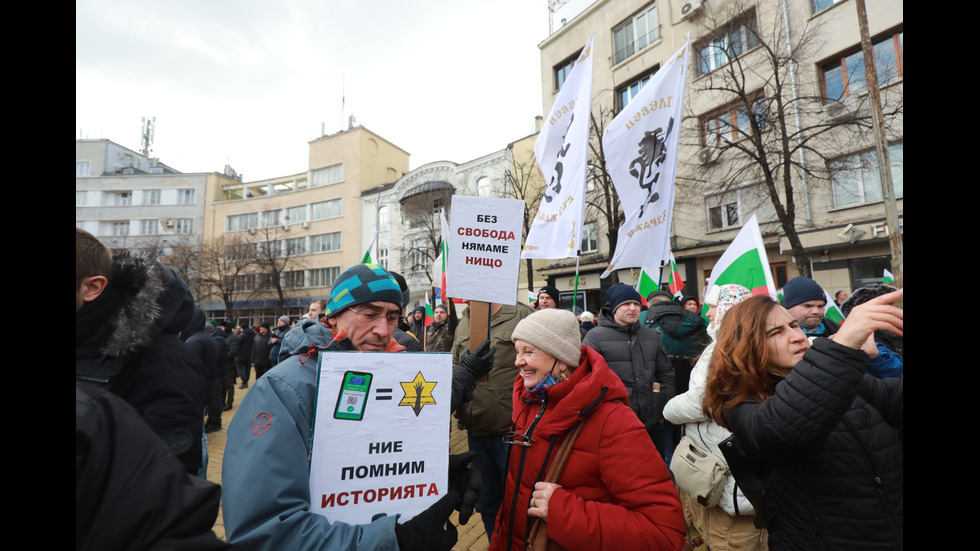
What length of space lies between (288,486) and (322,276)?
3904 cm

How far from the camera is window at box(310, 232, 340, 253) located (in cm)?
3791

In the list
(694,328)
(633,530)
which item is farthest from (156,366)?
(694,328)

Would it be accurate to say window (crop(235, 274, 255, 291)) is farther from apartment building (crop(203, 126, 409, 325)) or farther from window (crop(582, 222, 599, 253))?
window (crop(582, 222, 599, 253))

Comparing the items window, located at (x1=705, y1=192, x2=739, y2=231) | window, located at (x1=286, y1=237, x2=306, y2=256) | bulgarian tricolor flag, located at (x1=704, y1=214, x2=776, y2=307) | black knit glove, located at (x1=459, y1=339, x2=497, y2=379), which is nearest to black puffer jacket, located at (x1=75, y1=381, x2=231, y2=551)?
black knit glove, located at (x1=459, y1=339, x2=497, y2=379)

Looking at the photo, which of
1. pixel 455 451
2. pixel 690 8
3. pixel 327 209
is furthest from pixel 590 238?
pixel 327 209

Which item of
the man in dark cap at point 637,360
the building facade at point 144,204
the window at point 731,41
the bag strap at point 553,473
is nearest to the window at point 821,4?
the window at point 731,41

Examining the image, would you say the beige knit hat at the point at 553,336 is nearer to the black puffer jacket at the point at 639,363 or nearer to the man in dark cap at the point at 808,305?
the black puffer jacket at the point at 639,363

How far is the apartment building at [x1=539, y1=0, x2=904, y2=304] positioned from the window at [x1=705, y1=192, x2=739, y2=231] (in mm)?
40

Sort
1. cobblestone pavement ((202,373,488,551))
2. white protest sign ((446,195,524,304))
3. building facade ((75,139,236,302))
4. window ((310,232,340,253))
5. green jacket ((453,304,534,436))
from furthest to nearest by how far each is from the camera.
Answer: building facade ((75,139,236,302)), window ((310,232,340,253)), cobblestone pavement ((202,373,488,551)), green jacket ((453,304,534,436)), white protest sign ((446,195,524,304))

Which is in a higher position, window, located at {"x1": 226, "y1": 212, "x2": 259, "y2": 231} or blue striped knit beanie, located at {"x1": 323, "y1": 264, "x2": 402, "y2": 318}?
window, located at {"x1": 226, "y1": 212, "x2": 259, "y2": 231}

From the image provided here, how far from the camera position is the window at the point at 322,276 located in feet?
122

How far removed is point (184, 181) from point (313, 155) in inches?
608
